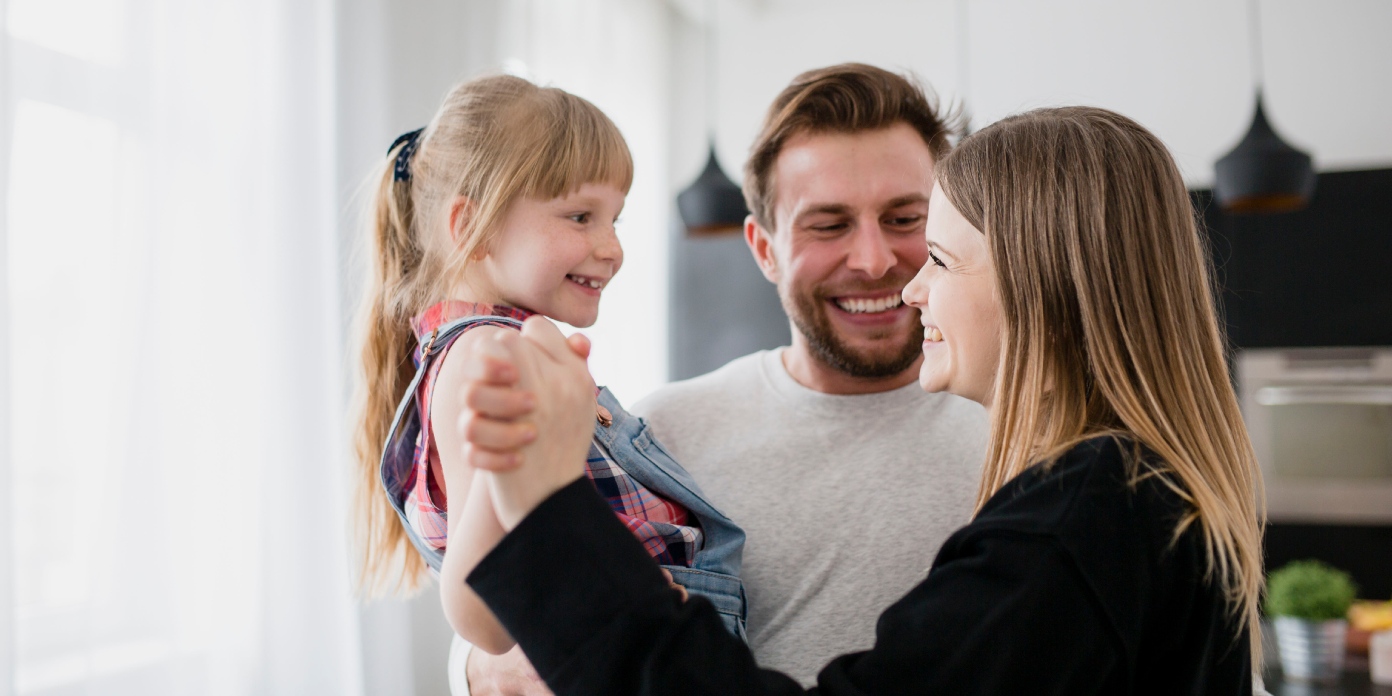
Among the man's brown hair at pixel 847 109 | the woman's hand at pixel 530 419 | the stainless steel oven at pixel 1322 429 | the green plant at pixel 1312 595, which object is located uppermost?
the man's brown hair at pixel 847 109

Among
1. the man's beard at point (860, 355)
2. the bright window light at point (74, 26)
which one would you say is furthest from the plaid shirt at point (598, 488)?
the bright window light at point (74, 26)

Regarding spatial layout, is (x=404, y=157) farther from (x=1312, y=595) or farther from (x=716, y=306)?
(x=716, y=306)

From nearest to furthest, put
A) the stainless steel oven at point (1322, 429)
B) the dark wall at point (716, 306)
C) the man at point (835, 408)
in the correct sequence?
the man at point (835, 408), the stainless steel oven at point (1322, 429), the dark wall at point (716, 306)

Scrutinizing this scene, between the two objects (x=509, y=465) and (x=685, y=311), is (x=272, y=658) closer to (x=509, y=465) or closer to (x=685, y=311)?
(x=509, y=465)

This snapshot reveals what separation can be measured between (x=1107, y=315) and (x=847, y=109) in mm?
836

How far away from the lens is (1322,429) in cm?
399

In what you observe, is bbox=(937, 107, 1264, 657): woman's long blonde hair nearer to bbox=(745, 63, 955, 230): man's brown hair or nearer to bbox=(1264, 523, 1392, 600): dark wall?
bbox=(745, 63, 955, 230): man's brown hair

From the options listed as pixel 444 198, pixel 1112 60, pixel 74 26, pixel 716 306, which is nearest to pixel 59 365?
pixel 74 26

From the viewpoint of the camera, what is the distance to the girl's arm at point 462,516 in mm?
805

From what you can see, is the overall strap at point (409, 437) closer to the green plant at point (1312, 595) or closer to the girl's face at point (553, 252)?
the girl's face at point (553, 252)

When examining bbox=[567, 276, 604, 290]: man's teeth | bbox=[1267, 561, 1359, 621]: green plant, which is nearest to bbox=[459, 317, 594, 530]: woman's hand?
bbox=[567, 276, 604, 290]: man's teeth

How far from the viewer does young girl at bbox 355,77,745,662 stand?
1.12 m

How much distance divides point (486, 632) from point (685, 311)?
13.3 feet

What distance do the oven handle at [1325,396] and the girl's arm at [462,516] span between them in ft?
12.9
